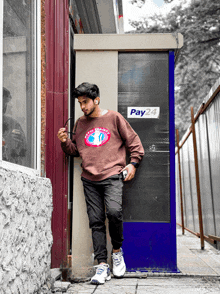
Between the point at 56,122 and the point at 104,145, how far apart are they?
0.52 meters

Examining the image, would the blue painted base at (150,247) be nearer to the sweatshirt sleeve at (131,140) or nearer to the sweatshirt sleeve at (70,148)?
the sweatshirt sleeve at (131,140)

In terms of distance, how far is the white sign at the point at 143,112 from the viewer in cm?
362

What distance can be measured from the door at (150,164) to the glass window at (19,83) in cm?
101

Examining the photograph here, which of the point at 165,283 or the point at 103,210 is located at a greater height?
the point at 103,210

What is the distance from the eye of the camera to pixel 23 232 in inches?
91.7

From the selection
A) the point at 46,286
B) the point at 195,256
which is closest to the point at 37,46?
the point at 46,286

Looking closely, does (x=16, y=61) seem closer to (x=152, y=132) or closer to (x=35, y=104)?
(x=35, y=104)

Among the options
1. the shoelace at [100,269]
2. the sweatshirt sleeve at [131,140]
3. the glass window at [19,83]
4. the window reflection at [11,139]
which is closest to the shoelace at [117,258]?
the shoelace at [100,269]

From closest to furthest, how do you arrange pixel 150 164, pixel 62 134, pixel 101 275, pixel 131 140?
pixel 101 275, pixel 62 134, pixel 131 140, pixel 150 164

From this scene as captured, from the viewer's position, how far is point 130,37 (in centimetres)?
366

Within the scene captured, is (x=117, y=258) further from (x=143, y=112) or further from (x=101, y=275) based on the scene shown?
(x=143, y=112)

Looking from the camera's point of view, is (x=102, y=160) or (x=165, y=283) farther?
(x=102, y=160)

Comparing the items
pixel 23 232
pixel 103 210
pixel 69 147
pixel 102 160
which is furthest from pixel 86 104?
pixel 23 232

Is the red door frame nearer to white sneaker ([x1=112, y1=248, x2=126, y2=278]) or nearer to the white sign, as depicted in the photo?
white sneaker ([x1=112, y1=248, x2=126, y2=278])
